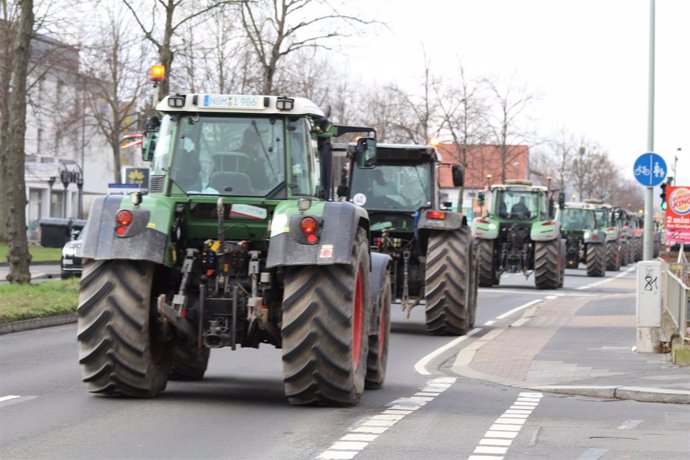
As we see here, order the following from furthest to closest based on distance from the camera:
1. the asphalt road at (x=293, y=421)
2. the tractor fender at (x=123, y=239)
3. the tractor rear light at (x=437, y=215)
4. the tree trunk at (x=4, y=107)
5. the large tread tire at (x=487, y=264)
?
the tree trunk at (x=4, y=107) < the large tread tire at (x=487, y=264) < the tractor rear light at (x=437, y=215) < the tractor fender at (x=123, y=239) < the asphalt road at (x=293, y=421)

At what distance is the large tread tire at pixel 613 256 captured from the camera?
57906 mm

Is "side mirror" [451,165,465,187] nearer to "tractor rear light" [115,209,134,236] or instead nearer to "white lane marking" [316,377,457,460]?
"white lane marking" [316,377,457,460]

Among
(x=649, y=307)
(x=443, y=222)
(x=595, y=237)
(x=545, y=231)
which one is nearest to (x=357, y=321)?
(x=649, y=307)

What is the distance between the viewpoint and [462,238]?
20.8 m

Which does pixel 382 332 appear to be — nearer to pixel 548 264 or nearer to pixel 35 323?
pixel 35 323

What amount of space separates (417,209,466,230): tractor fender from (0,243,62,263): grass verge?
2885cm

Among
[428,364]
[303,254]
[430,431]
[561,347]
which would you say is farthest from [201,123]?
[561,347]

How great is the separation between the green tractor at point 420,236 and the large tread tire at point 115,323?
8.92 metres

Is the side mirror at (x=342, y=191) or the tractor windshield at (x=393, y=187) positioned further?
the tractor windshield at (x=393, y=187)

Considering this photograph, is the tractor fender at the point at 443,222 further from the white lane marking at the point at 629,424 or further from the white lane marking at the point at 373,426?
the white lane marking at the point at 629,424

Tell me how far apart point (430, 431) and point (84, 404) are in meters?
3.01

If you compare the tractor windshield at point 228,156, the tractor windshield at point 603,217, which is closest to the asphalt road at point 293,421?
the tractor windshield at point 228,156

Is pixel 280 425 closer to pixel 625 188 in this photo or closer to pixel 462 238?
pixel 462 238

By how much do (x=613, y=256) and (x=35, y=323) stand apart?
41.3 m
